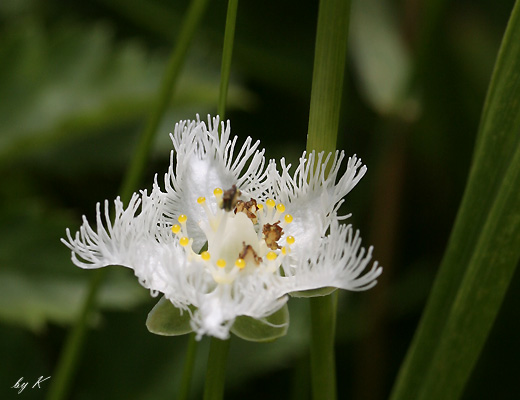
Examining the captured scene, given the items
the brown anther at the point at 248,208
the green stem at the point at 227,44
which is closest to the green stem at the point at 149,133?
the green stem at the point at 227,44

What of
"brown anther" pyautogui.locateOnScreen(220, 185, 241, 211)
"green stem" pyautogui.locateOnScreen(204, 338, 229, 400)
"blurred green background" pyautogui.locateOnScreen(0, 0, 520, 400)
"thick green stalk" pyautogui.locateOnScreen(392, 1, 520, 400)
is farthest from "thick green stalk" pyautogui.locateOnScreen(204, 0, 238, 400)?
"blurred green background" pyautogui.locateOnScreen(0, 0, 520, 400)

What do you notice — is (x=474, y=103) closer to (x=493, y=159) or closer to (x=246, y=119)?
(x=246, y=119)

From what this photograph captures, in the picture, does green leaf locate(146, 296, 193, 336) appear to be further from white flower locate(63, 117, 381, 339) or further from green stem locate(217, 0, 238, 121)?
green stem locate(217, 0, 238, 121)

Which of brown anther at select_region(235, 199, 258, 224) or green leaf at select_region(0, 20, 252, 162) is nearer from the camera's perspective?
brown anther at select_region(235, 199, 258, 224)

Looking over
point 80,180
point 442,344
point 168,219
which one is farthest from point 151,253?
point 80,180

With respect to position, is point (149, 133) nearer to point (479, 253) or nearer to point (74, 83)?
point (479, 253)

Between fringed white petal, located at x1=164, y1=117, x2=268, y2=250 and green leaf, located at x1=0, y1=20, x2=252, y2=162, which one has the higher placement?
green leaf, located at x1=0, y1=20, x2=252, y2=162
